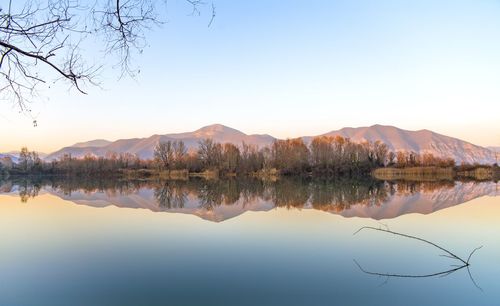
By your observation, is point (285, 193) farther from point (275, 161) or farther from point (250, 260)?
point (275, 161)

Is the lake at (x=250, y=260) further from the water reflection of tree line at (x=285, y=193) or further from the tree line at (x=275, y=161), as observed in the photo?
the tree line at (x=275, y=161)

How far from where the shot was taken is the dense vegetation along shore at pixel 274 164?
165 feet

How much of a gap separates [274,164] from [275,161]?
591 mm

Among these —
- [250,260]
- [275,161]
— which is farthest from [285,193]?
[275,161]

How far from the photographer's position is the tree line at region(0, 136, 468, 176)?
52812 millimetres

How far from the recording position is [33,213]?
545 inches

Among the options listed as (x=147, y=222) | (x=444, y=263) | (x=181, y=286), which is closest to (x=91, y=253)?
(x=181, y=286)

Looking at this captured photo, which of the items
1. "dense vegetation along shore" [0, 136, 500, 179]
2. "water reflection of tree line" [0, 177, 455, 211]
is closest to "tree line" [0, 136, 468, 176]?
"dense vegetation along shore" [0, 136, 500, 179]

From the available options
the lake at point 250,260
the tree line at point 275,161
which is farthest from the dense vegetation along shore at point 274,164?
the lake at point 250,260

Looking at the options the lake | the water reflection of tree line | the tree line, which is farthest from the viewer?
the tree line

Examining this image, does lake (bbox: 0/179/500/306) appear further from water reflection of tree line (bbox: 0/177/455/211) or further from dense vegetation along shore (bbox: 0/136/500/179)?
dense vegetation along shore (bbox: 0/136/500/179)

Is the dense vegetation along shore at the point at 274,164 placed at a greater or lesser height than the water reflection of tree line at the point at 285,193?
greater

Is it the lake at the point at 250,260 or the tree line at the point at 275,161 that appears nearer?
the lake at the point at 250,260

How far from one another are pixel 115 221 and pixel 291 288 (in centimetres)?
815
